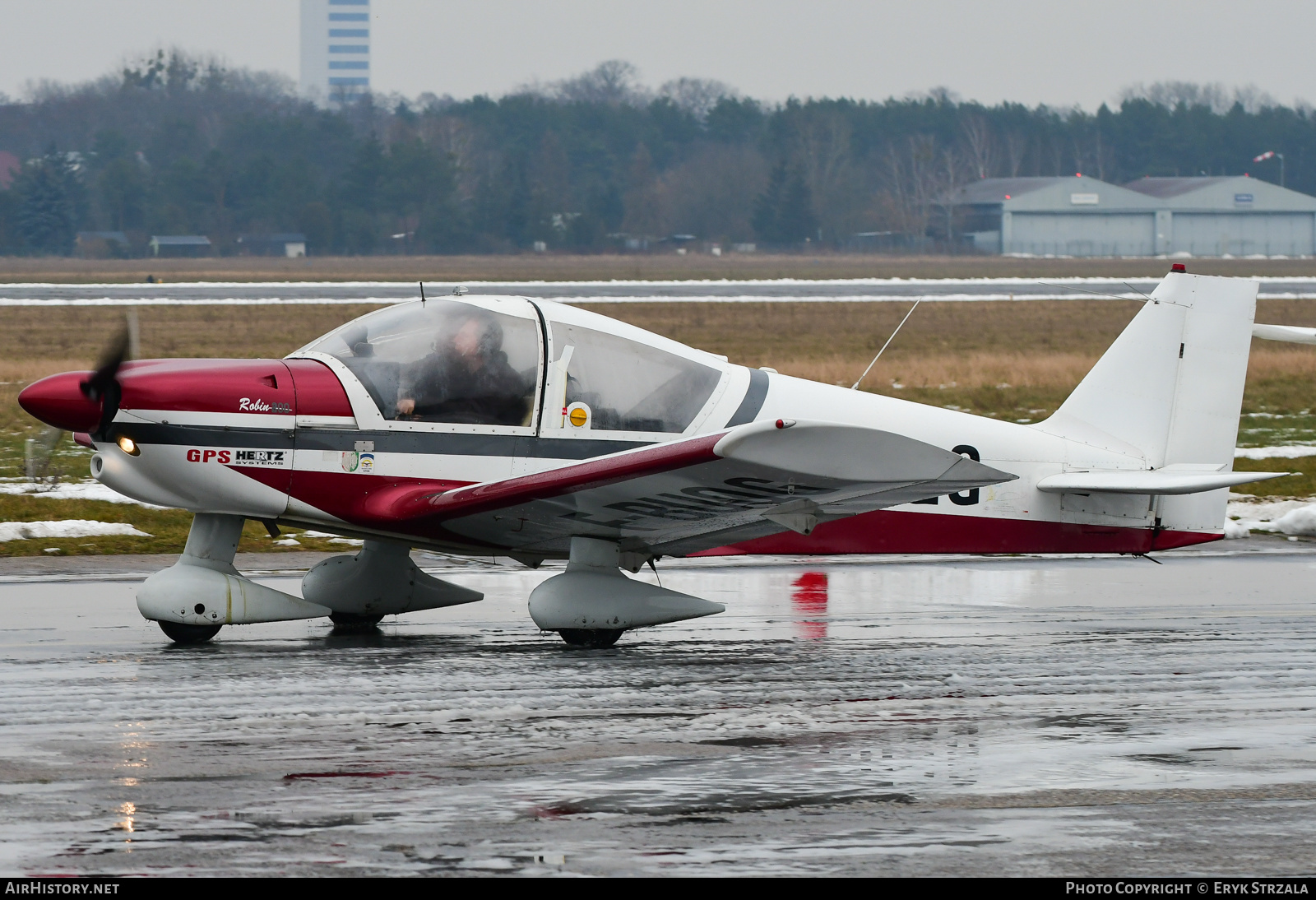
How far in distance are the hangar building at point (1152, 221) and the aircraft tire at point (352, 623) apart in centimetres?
11360

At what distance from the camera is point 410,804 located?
227 inches

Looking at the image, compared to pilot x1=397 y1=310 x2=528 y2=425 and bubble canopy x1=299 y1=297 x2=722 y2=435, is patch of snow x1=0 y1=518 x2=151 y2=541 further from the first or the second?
pilot x1=397 y1=310 x2=528 y2=425

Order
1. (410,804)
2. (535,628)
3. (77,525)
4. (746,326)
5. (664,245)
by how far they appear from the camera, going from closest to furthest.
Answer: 1. (410,804)
2. (535,628)
3. (77,525)
4. (746,326)
5. (664,245)

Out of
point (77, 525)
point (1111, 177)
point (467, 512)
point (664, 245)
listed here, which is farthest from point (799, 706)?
point (1111, 177)

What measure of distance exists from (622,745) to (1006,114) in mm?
153696

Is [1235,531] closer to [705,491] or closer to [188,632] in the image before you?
[705,491]

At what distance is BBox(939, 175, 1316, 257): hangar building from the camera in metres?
120

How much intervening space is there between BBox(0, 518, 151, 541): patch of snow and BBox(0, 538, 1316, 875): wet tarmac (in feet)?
7.07

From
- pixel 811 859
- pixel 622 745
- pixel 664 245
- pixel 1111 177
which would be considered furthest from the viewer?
pixel 1111 177

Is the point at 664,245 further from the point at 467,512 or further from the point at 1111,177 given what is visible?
the point at 467,512

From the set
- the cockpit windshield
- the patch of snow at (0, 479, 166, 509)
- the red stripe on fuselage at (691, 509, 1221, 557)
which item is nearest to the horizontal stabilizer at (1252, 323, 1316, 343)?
the red stripe on fuselage at (691, 509, 1221, 557)

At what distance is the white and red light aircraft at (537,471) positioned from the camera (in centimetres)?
827

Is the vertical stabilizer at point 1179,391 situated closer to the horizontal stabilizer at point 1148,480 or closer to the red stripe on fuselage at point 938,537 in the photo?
the horizontal stabilizer at point 1148,480

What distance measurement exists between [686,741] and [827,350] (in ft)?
85.3
